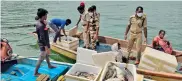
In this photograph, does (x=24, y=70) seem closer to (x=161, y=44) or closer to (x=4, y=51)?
(x=4, y=51)

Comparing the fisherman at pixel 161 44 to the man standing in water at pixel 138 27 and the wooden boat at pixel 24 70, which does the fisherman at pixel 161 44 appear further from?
the wooden boat at pixel 24 70

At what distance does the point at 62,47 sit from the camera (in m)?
10.3

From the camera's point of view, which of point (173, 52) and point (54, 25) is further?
point (54, 25)

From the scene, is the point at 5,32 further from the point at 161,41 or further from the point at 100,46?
the point at 161,41

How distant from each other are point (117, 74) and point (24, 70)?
2.95 metres

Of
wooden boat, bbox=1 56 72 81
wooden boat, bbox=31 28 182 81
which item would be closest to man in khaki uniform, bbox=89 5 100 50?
wooden boat, bbox=31 28 182 81

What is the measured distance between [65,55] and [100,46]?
1.56 metres

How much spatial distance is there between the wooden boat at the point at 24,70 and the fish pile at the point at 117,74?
1.54 metres

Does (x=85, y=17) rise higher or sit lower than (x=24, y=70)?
Answer: higher

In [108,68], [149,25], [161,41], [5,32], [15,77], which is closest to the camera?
[108,68]

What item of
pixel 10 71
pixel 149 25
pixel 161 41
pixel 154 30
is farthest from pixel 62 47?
pixel 149 25

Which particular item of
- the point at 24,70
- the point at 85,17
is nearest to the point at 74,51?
the point at 85,17

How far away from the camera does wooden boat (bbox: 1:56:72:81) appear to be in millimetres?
7286

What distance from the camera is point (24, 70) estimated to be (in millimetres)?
7941
